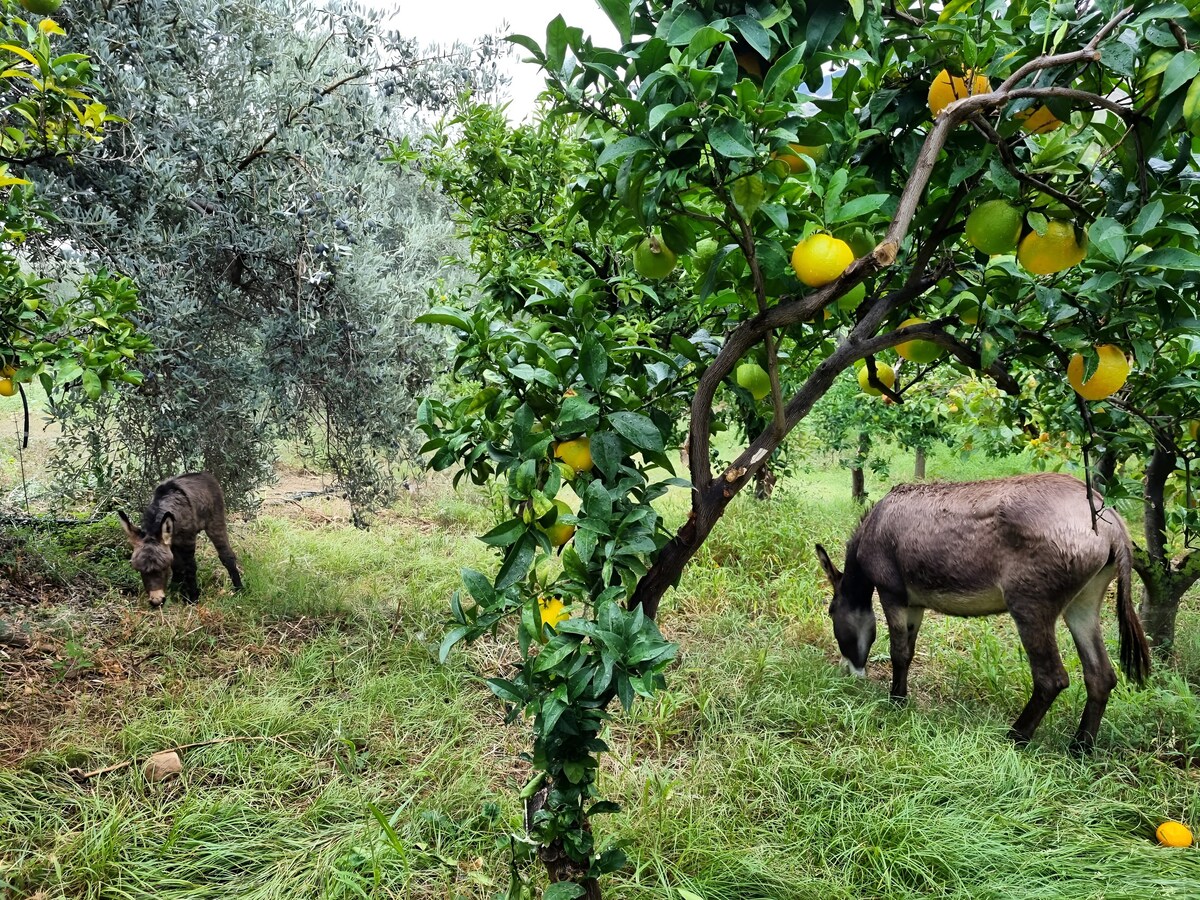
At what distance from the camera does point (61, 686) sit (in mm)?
3670

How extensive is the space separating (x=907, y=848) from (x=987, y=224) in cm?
238

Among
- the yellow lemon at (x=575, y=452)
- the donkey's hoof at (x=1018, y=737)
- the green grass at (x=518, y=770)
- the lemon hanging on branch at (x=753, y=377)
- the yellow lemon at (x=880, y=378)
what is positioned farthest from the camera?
the donkey's hoof at (x=1018, y=737)

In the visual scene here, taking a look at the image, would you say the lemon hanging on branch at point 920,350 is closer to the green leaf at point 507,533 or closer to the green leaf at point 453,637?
the green leaf at point 507,533

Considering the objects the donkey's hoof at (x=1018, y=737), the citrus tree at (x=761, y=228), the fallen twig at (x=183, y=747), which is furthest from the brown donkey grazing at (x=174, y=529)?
the donkey's hoof at (x=1018, y=737)

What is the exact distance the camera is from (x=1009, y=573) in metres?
3.51

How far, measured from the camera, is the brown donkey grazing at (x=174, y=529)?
15.2ft

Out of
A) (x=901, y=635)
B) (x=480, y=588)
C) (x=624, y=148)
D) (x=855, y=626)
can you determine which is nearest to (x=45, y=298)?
(x=480, y=588)

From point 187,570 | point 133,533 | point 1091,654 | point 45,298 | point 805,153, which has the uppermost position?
point 45,298

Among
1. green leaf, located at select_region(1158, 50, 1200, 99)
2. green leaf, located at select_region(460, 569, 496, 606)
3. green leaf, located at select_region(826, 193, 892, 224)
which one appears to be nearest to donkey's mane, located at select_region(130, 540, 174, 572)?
green leaf, located at select_region(460, 569, 496, 606)

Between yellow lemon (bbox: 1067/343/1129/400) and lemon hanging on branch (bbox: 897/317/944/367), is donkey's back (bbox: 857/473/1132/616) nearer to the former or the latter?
lemon hanging on branch (bbox: 897/317/944/367)

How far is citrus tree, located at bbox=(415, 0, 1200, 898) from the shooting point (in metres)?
0.99

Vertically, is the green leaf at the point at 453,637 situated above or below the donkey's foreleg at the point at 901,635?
above

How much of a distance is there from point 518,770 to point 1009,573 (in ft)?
8.76

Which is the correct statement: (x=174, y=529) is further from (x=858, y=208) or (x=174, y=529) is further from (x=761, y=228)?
(x=858, y=208)
